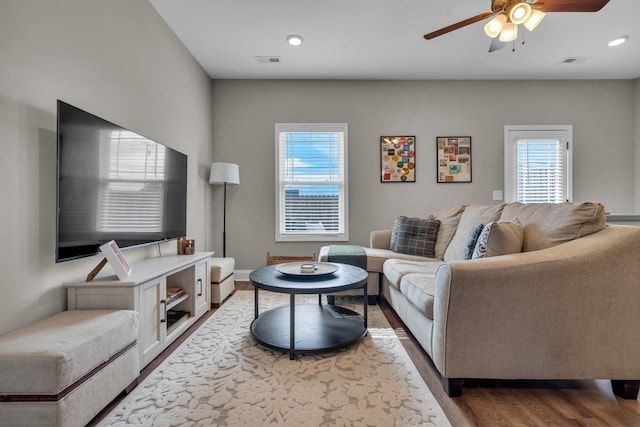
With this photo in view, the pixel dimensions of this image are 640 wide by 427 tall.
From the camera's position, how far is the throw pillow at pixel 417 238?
310 cm

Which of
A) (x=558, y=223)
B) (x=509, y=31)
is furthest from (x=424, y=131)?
(x=558, y=223)

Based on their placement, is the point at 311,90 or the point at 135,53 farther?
the point at 311,90

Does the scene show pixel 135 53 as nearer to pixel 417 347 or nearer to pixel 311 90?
pixel 311 90

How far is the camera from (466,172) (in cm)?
417

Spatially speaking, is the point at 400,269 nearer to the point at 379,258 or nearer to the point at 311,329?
the point at 379,258

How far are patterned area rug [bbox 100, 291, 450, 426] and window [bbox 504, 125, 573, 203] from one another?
3.35 metres

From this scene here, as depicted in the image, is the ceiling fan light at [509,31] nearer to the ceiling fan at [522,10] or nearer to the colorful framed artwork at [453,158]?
the ceiling fan at [522,10]

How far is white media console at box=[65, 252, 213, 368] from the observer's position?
1645mm

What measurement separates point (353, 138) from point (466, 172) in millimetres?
1647

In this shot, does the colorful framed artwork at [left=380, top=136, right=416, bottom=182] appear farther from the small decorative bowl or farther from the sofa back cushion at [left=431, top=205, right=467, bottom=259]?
the small decorative bowl

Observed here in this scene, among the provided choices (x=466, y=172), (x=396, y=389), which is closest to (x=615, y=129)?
(x=466, y=172)

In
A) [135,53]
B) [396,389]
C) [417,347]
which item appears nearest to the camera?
[396,389]

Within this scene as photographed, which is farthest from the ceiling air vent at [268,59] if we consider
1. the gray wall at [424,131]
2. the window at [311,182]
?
the window at [311,182]

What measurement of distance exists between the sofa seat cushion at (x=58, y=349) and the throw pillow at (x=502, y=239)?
2046 mm
